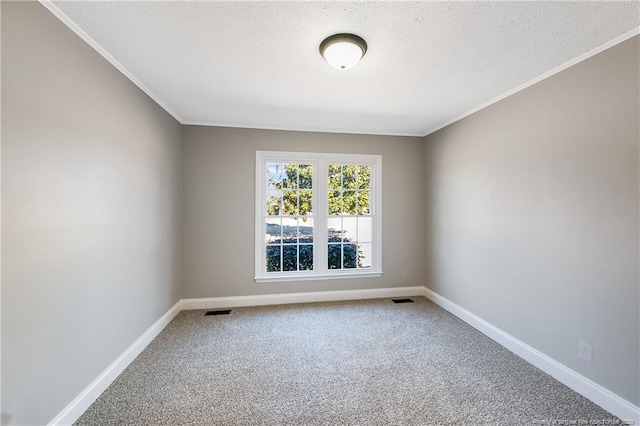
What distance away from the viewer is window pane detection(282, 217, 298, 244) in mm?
3863

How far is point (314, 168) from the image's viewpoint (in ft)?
12.8

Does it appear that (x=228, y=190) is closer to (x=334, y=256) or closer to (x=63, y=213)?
(x=334, y=256)

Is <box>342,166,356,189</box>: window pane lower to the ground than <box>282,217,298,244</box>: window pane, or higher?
higher

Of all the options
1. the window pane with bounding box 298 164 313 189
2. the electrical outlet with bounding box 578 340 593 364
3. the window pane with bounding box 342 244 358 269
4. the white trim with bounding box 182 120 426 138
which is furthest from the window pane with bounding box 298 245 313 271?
the electrical outlet with bounding box 578 340 593 364

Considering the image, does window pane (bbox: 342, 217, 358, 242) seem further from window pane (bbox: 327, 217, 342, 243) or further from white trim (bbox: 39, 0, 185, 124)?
white trim (bbox: 39, 0, 185, 124)

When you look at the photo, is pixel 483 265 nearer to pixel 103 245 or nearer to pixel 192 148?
pixel 103 245

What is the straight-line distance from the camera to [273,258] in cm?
384

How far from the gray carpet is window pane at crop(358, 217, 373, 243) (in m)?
1.30

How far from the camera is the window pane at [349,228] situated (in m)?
4.05

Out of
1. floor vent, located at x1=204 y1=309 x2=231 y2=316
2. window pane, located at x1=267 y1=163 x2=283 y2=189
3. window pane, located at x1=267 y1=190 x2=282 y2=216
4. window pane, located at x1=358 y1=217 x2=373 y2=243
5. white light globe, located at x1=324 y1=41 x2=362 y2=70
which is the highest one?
white light globe, located at x1=324 y1=41 x2=362 y2=70

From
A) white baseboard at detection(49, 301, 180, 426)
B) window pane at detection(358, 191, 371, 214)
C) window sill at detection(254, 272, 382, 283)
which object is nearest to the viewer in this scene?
white baseboard at detection(49, 301, 180, 426)

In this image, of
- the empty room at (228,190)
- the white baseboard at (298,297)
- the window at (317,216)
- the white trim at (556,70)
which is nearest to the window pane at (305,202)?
the window at (317,216)

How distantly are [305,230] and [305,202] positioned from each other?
41 centimetres

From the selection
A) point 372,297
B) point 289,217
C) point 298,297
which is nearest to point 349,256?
point 372,297
